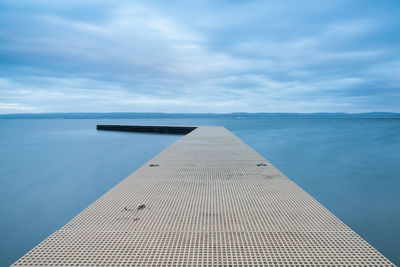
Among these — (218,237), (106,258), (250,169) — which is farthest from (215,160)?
(106,258)

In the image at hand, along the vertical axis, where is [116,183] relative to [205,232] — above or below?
below

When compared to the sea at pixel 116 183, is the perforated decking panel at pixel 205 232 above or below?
above

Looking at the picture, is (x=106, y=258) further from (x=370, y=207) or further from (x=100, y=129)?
(x=100, y=129)

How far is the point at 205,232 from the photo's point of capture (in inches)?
87.4

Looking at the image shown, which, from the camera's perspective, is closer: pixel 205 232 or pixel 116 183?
pixel 205 232

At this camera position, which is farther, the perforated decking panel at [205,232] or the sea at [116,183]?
the sea at [116,183]

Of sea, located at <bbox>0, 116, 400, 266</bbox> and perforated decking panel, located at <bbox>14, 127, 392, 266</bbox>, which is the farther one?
sea, located at <bbox>0, 116, 400, 266</bbox>

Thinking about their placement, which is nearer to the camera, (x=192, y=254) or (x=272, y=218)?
(x=192, y=254)

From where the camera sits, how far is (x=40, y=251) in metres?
1.96

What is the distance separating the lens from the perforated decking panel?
72.3 inches

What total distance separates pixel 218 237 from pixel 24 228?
Answer: 14.4ft

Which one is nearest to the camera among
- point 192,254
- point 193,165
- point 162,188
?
point 192,254

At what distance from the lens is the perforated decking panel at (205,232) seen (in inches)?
72.3

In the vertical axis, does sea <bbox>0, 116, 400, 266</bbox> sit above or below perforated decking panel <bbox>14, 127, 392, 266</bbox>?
below
